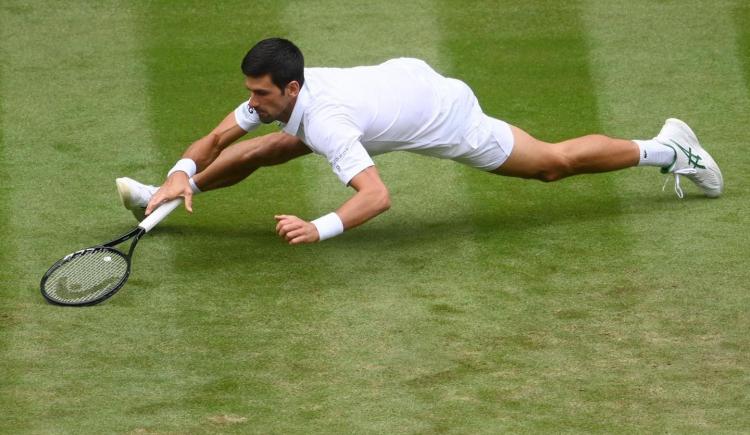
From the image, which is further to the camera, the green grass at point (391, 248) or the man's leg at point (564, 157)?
the man's leg at point (564, 157)

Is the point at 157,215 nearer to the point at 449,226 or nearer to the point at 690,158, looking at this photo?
the point at 449,226

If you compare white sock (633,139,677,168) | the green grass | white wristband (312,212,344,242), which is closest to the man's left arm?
white wristband (312,212,344,242)

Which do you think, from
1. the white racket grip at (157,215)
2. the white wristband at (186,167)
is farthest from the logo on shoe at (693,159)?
the white racket grip at (157,215)

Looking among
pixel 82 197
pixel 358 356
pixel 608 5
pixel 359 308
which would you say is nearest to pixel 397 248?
pixel 359 308

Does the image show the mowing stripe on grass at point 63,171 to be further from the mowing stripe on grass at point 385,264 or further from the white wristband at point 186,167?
the mowing stripe on grass at point 385,264

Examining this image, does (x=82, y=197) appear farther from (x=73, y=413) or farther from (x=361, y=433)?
(x=361, y=433)

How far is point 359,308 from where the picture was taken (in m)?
7.61

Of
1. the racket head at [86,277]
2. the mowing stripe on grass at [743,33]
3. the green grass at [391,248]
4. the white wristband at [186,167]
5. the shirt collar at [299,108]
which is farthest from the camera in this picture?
the mowing stripe on grass at [743,33]

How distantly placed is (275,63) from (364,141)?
738 mm

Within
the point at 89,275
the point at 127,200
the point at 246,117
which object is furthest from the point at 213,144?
the point at 89,275

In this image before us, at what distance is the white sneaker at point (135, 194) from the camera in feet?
27.9

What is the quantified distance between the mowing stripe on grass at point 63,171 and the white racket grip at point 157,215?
331 mm

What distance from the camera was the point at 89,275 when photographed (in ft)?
25.7

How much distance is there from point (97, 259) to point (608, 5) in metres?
5.68
